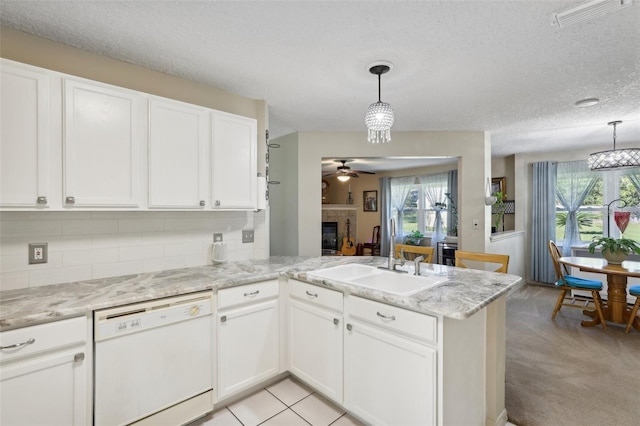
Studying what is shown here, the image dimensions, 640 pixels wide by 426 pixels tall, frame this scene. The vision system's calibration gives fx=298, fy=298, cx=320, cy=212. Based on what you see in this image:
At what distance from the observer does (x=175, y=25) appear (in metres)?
1.67

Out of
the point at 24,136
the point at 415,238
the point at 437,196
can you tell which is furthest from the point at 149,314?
the point at 437,196

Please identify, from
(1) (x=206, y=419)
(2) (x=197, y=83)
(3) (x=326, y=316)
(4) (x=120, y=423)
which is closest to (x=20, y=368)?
(4) (x=120, y=423)

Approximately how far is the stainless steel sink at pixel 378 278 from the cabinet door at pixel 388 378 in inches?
13.5

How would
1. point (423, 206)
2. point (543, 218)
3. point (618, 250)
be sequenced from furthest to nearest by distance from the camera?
point (423, 206)
point (543, 218)
point (618, 250)

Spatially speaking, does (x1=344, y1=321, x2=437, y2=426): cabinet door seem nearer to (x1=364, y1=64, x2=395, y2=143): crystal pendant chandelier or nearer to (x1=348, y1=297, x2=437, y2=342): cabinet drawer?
(x1=348, y1=297, x2=437, y2=342): cabinet drawer

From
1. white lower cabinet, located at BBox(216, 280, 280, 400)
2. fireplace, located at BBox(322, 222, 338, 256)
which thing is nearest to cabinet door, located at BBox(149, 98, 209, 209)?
white lower cabinet, located at BBox(216, 280, 280, 400)

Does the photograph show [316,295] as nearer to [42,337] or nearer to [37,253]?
[42,337]

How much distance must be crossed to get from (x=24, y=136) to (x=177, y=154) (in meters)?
0.77

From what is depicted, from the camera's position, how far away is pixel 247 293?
209cm

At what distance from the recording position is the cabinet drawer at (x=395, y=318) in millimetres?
1470

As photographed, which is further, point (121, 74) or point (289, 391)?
point (289, 391)

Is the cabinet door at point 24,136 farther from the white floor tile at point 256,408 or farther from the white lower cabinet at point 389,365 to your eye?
the white lower cabinet at point 389,365

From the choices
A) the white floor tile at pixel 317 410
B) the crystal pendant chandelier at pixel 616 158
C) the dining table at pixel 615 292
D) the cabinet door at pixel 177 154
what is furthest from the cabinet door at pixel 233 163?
the crystal pendant chandelier at pixel 616 158

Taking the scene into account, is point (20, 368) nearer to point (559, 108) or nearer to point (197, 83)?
point (197, 83)
